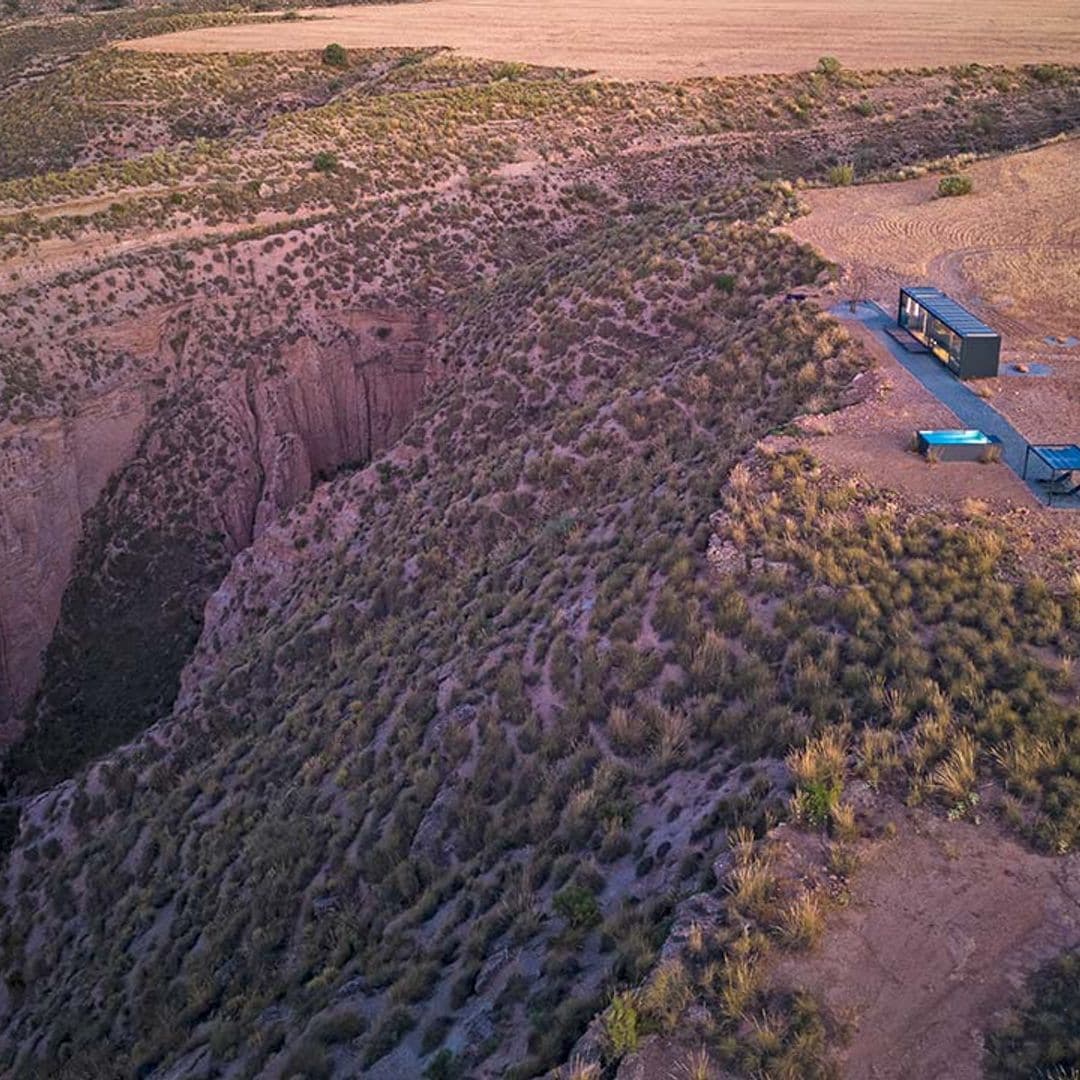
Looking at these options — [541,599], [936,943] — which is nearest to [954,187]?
[541,599]

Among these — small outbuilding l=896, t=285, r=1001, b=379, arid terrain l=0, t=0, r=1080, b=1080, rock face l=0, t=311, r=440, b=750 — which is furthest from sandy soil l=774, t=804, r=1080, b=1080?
rock face l=0, t=311, r=440, b=750

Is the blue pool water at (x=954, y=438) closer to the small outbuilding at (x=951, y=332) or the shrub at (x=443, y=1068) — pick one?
the small outbuilding at (x=951, y=332)

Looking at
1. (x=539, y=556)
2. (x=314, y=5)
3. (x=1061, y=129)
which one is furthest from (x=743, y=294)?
(x=314, y=5)

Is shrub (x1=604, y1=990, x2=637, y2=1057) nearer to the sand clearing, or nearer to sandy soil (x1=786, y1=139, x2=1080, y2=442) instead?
sandy soil (x1=786, y1=139, x2=1080, y2=442)

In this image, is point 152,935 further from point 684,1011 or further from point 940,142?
point 940,142

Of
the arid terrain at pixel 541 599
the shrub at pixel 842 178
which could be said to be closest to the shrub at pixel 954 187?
the arid terrain at pixel 541 599

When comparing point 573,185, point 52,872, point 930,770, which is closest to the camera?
point 930,770

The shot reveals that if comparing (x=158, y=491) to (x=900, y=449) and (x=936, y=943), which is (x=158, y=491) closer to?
(x=900, y=449)
